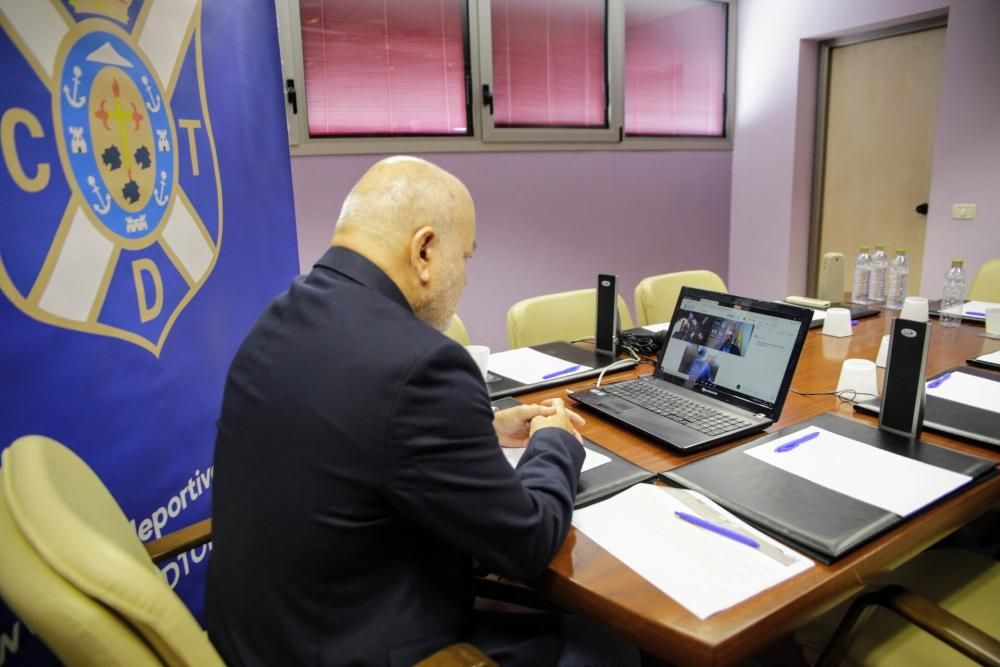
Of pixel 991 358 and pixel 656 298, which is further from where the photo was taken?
pixel 656 298

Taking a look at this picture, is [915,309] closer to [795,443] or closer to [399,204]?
[795,443]

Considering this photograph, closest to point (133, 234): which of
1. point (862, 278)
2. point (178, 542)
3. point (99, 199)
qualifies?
point (99, 199)

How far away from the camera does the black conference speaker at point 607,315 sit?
2.01 m

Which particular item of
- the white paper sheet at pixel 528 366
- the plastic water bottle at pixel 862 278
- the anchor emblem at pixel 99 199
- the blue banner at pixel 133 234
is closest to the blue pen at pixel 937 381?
the white paper sheet at pixel 528 366

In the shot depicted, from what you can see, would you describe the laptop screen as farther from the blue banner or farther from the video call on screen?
the blue banner

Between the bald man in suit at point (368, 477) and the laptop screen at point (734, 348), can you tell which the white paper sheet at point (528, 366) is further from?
the bald man in suit at point (368, 477)

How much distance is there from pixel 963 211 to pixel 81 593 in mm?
4336

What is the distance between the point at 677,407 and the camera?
1.48 metres

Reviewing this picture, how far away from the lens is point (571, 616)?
118cm

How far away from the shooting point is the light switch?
3.57 metres

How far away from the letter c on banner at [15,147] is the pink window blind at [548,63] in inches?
109

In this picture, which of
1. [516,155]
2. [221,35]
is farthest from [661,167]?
[221,35]

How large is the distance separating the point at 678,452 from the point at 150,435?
1196mm

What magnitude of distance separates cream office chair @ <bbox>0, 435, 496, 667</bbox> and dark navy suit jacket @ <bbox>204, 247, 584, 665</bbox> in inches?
6.2
